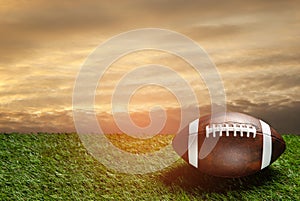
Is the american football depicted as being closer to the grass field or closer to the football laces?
the football laces

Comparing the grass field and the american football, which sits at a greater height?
the american football

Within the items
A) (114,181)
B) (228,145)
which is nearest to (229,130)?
(228,145)

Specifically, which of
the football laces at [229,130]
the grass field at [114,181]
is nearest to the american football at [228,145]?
the football laces at [229,130]

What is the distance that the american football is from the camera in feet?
12.8

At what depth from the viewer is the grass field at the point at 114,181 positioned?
3.98 metres

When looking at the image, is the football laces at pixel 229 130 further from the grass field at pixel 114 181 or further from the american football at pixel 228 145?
the grass field at pixel 114 181

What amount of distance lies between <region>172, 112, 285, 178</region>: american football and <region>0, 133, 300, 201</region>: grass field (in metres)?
0.16

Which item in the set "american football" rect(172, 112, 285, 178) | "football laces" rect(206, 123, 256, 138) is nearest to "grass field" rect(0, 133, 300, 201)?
"american football" rect(172, 112, 285, 178)

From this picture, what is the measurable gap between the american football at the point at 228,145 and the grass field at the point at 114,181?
0.16m

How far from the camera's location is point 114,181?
4184 millimetres

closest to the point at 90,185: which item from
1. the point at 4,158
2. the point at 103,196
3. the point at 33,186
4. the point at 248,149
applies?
the point at 103,196

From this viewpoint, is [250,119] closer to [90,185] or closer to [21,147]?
[90,185]

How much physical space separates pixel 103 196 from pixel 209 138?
0.92 meters

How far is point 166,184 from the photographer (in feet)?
13.5
